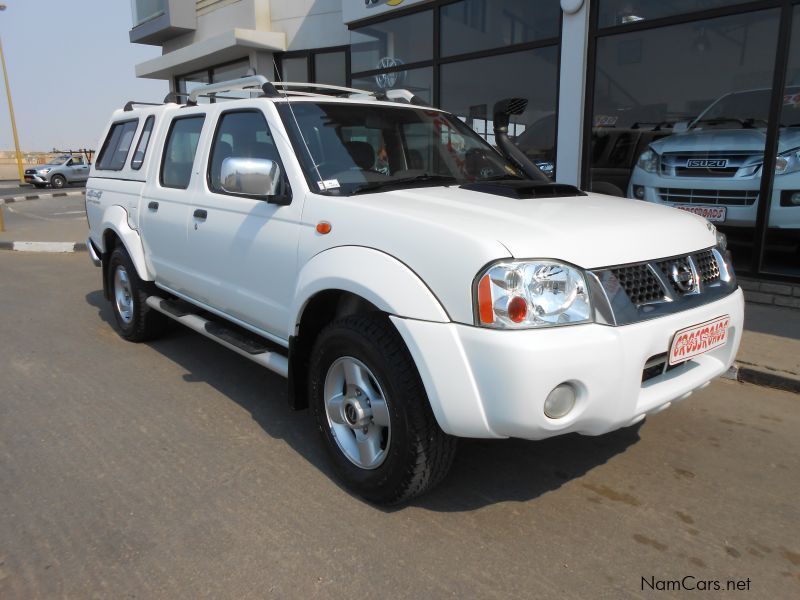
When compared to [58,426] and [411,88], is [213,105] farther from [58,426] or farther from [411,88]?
[411,88]

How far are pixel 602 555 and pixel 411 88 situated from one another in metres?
9.19

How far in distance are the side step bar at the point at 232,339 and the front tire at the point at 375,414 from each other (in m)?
0.40

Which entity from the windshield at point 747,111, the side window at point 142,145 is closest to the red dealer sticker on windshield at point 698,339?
the side window at point 142,145

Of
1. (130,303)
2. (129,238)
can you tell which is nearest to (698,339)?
(129,238)

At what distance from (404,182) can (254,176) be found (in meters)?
0.78

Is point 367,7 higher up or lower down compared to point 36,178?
higher up

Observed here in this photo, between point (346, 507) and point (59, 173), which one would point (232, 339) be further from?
point (59, 173)

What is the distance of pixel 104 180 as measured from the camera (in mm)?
5555

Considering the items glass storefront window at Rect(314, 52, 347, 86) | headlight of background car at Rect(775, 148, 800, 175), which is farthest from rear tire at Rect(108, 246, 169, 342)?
glass storefront window at Rect(314, 52, 347, 86)

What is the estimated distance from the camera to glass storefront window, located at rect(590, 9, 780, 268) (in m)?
6.37

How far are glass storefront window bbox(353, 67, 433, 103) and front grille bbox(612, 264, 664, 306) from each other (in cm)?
768

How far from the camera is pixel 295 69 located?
1431cm

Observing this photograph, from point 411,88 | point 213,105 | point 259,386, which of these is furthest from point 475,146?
point 411,88

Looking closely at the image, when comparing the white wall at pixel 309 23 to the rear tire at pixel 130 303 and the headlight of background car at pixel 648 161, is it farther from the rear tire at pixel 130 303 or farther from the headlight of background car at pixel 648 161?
the rear tire at pixel 130 303
